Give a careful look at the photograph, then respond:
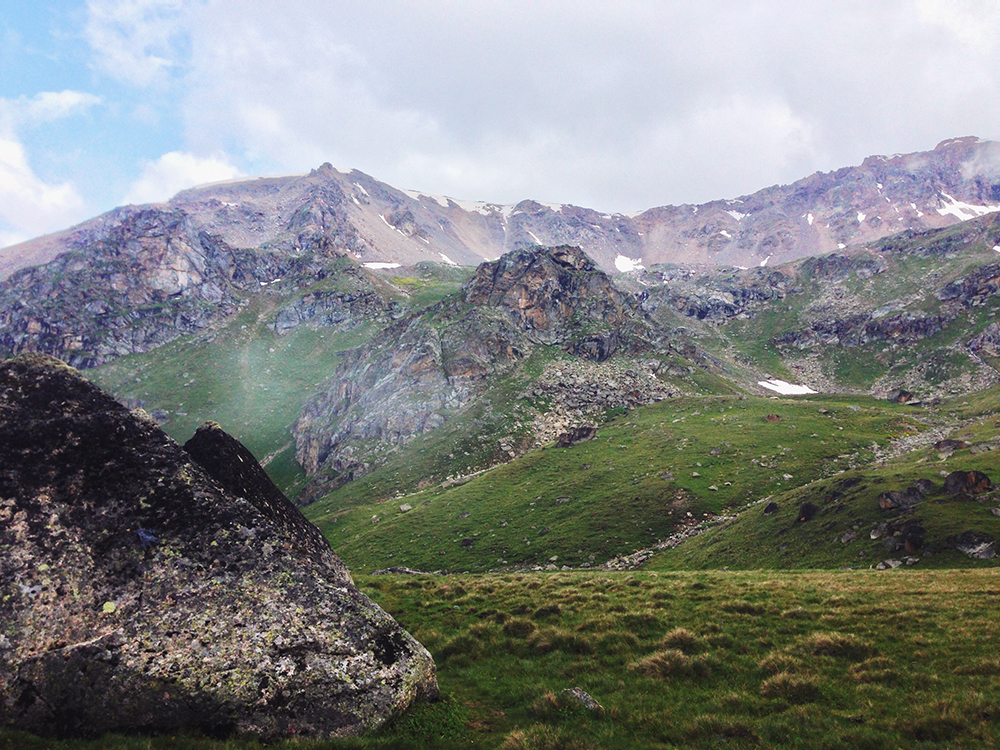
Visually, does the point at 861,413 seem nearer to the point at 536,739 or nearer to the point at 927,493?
the point at 927,493

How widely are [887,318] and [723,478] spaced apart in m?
162

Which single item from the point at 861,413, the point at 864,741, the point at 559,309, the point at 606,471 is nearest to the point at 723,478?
the point at 606,471

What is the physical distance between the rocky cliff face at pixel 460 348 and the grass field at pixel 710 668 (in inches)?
3283

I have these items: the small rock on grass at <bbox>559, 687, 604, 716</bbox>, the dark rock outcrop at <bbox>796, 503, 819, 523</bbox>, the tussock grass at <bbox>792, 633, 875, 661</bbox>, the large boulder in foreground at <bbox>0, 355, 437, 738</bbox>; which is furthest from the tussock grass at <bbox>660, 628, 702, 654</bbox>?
the dark rock outcrop at <bbox>796, 503, 819, 523</bbox>

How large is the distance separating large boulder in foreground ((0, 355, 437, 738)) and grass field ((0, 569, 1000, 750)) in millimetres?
867

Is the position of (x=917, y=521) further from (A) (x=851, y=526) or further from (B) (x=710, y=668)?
(B) (x=710, y=668)

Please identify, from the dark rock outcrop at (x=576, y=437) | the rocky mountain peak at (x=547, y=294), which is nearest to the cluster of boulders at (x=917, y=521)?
the dark rock outcrop at (x=576, y=437)

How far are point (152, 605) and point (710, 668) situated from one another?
1553 centimetres

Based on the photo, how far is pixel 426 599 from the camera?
2384cm

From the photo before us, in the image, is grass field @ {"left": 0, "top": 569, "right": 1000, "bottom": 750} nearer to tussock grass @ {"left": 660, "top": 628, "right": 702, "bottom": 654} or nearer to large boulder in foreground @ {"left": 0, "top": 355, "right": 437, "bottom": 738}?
tussock grass @ {"left": 660, "top": 628, "right": 702, "bottom": 654}

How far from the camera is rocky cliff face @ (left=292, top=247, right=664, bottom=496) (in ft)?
349

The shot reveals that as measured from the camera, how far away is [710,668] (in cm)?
1397

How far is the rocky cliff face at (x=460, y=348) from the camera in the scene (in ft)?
349

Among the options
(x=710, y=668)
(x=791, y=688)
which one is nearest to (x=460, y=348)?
(x=710, y=668)
